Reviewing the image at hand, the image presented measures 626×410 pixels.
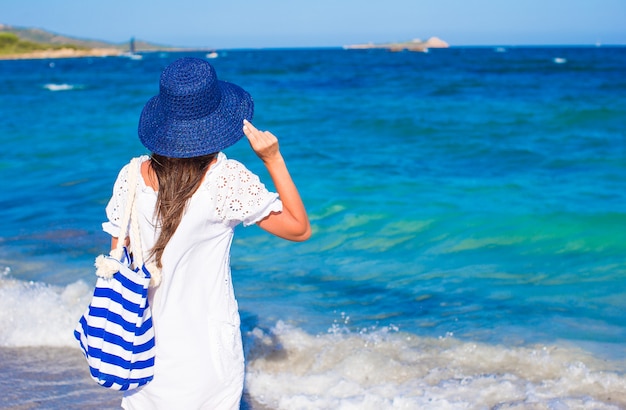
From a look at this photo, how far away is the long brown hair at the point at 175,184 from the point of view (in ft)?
6.73

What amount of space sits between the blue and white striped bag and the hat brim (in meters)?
0.14

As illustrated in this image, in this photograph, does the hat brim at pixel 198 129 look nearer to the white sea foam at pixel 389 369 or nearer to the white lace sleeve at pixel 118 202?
the white lace sleeve at pixel 118 202

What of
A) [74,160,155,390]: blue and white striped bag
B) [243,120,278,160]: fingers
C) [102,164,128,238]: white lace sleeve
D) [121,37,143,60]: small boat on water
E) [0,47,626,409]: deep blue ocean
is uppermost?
[243,120,278,160]: fingers

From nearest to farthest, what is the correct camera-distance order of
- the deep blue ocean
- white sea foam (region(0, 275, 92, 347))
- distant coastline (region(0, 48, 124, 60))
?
the deep blue ocean
white sea foam (region(0, 275, 92, 347))
distant coastline (region(0, 48, 124, 60))

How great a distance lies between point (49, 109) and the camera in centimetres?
2066

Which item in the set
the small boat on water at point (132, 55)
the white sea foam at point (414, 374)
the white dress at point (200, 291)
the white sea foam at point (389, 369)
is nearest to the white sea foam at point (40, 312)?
the white sea foam at point (389, 369)

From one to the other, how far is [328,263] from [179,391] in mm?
4369

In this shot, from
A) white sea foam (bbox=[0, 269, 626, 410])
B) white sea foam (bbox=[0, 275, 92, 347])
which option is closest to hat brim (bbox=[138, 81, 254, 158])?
white sea foam (bbox=[0, 269, 626, 410])

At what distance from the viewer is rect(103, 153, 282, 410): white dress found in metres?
2.08

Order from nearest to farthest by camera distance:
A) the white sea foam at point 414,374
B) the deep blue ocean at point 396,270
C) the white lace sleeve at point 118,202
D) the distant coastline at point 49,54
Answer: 1. the white lace sleeve at point 118,202
2. the white sea foam at point 414,374
3. the deep blue ocean at point 396,270
4. the distant coastline at point 49,54

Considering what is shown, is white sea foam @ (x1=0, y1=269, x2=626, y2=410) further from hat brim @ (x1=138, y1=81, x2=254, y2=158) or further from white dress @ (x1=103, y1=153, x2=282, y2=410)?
hat brim @ (x1=138, y1=81, x2=254, y2=158)

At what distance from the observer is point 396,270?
6449mm

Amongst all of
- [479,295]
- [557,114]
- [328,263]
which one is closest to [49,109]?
[557,114]

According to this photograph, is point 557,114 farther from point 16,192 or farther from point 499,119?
point 16,192
